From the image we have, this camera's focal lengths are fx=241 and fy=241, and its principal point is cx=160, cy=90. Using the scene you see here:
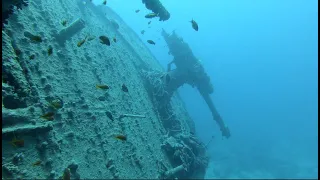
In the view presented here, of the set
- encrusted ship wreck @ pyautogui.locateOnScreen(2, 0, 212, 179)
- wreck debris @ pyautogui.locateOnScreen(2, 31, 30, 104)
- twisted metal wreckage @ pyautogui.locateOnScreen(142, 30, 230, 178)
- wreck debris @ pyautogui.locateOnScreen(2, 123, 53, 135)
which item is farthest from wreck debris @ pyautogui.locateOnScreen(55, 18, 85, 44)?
twisted metal wreckage @ pyautogui.locateOnScreen(142, 30, 230, 178)

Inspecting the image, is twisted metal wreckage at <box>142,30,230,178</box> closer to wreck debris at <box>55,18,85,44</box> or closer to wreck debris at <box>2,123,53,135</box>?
wreck debris at <box>55,18,85,44</box>

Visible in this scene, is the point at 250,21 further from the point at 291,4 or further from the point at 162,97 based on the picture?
the point at 162,97

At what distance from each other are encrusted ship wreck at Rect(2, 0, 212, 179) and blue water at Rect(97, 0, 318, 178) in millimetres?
5752

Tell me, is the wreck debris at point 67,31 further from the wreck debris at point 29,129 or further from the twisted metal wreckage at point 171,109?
the twisted metal wreckage at point 171,109

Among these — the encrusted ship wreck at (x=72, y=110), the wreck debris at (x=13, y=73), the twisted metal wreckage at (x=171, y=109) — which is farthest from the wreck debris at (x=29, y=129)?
the twisted metal wreckage at (x=171, y=109)

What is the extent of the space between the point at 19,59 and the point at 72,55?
161 cm

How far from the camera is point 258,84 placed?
10025 centimetres

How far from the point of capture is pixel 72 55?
5266 millimetres

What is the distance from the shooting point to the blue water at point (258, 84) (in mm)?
34375

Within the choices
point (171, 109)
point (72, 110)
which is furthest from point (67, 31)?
point (171, 109)

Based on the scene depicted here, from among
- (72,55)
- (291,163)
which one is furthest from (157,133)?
(291,163)

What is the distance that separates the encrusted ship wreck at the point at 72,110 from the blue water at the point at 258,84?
5752 millimetres

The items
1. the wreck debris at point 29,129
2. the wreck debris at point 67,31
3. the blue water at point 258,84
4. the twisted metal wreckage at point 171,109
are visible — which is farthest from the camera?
the blue water at point 258,84

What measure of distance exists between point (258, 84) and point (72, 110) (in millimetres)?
105002
